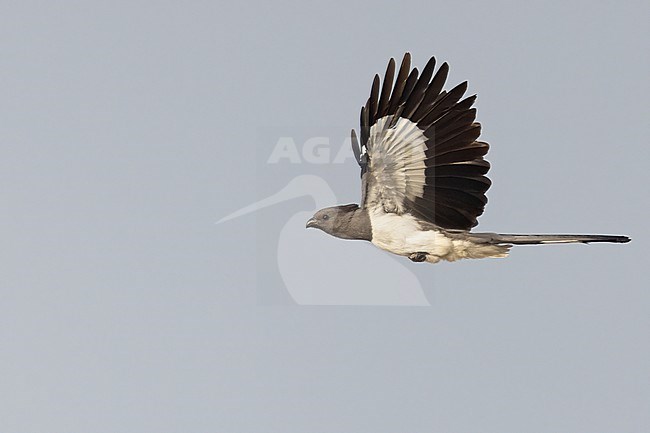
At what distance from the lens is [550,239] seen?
14.1 metres

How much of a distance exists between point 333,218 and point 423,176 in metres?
1.51

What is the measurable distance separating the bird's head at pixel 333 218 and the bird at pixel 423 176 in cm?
2

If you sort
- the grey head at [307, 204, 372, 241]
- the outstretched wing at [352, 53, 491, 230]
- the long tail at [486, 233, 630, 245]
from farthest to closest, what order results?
the grey head at [307, 204, 372, 241], the outstretched wing at [352, 53, 491, 230], the long tail at [486, 233, 630, 245]

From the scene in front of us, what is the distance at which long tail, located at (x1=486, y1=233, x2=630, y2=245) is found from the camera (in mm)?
13758

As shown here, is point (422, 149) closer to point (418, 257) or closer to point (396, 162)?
point (396, 162)

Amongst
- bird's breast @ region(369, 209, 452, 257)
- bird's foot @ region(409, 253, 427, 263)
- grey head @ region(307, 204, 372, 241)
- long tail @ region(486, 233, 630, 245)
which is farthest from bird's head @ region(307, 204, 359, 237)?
long tail @ region(486, 233, 630, 245)

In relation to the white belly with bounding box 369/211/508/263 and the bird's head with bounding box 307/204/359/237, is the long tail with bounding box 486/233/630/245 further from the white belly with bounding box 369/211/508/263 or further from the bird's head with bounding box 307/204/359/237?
the bird's head with bounding box 307/204/359/237

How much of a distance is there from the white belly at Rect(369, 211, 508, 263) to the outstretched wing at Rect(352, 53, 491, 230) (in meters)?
0.15

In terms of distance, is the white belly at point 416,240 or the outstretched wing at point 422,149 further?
the white belly at point 416,240

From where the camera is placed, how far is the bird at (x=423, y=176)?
14.0 metres

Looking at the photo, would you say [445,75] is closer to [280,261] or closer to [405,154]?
[405,154]

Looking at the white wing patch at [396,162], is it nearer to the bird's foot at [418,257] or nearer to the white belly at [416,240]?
the white belly at [416,240]

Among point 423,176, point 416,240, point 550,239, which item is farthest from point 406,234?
point 550,239

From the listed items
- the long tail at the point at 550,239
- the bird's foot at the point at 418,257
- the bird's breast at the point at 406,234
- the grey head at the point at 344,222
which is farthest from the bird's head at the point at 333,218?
the long tail at the point at 550,239
